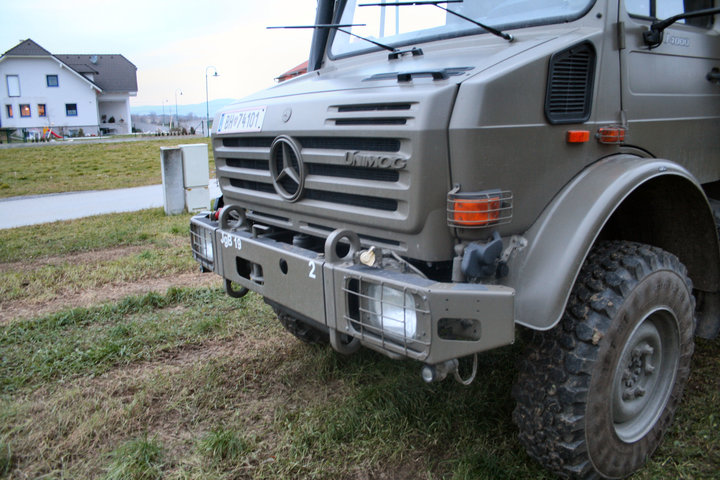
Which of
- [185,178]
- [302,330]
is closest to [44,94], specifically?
[185,178]

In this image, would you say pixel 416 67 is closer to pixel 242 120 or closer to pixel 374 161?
pixel 374 161

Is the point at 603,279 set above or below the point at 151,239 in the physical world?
above

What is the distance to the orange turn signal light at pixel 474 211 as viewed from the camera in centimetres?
220

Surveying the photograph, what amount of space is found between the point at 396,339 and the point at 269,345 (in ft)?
6.99

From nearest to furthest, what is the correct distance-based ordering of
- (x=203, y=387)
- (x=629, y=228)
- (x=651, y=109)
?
(x=651, y=109) → (x=629, y=228) → (x=203, y=387)

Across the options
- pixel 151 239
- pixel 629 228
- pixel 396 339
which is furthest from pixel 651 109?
pixel 151 239

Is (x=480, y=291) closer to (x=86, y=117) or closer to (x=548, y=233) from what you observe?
(x=548, y=233)

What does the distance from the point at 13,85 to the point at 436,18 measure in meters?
52.7

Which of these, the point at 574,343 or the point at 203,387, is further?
the point at 203,387

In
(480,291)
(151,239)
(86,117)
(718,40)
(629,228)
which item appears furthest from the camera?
(86,117)

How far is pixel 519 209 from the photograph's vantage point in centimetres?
237

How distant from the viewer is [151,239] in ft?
24.3

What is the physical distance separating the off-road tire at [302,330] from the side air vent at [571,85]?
7.06 ft

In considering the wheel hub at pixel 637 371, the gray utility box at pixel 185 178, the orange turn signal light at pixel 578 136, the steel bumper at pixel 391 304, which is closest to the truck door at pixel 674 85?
the orange turn signal light at pixel 578 136
